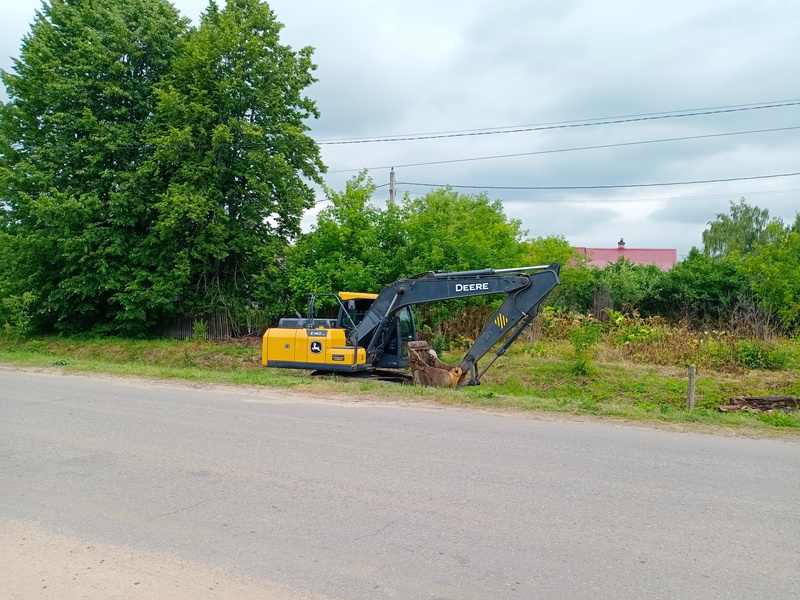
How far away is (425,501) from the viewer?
6172 millimetres

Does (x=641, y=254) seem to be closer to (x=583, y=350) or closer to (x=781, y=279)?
(x=781, y=279)

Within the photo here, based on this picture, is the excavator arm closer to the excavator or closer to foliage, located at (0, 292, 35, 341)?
the excavator

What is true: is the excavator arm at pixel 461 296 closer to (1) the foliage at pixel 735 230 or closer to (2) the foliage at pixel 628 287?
(2) the foliage at pixel 628 287

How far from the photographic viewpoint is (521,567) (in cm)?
472

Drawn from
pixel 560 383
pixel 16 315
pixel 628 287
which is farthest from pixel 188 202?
pixel 628 287

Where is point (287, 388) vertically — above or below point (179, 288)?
below

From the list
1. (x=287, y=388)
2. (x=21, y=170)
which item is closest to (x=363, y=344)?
Answer: (x=287, y=388)

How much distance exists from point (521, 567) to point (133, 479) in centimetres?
428

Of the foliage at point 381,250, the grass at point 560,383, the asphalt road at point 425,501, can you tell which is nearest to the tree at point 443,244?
the foliage at point 381,250

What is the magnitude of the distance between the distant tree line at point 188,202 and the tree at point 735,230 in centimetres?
2674

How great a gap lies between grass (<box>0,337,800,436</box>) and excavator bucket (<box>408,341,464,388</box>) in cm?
71

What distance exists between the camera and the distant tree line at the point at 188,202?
24492 millimetres

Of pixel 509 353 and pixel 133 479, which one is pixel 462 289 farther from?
pixel 133 479

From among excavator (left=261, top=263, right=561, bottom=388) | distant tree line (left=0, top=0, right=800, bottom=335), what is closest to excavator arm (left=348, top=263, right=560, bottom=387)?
excavator (left=261, top=263, right=561, bottom=388)
